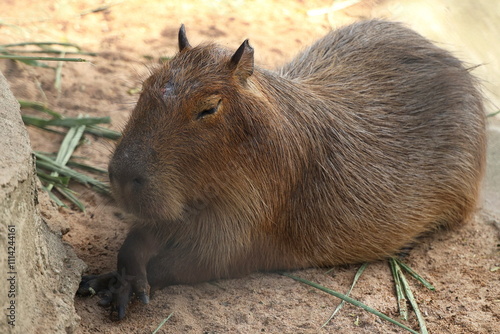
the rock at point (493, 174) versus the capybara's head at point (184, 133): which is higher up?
the capybara's head at point (184, 133)

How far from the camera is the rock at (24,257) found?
7.91 feet

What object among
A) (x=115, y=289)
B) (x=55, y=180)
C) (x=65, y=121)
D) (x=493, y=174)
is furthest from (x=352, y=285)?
(x=65, y=121)

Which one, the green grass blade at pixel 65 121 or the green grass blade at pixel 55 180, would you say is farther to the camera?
the green grass blade at pixel 65 121

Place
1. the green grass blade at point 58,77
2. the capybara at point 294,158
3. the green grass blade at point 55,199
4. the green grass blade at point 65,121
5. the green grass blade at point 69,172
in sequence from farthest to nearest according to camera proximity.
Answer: the green grass blade at point 58,77, the green grass blade at point 65,121, the green grass blade at point 69,172, the green grass blade at point 55,199, the capybara at point 294,158

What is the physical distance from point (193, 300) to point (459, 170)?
2.13 meters

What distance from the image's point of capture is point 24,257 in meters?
2.65

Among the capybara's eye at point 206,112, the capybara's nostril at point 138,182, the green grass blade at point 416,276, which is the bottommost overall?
the green grass blade at point 416,276

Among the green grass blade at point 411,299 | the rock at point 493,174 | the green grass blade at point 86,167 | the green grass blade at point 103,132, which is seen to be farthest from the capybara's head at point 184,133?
the rock at point 493,174

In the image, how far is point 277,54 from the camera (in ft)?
22.7

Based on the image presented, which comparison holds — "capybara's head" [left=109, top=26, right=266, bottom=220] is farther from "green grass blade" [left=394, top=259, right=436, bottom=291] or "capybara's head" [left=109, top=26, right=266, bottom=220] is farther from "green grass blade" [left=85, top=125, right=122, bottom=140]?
"green grass blade" [left=85, top=125, right=122, bottom=140]

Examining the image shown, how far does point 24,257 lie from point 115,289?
825 mm

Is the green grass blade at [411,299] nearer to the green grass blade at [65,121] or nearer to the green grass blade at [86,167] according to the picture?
the green grass blade at [86,167]

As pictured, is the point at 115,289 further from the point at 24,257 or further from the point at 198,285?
the point at 24,257

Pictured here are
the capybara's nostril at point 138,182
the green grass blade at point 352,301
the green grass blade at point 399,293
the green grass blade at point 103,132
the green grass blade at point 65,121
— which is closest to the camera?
the capybara's nostril at point 138,182
